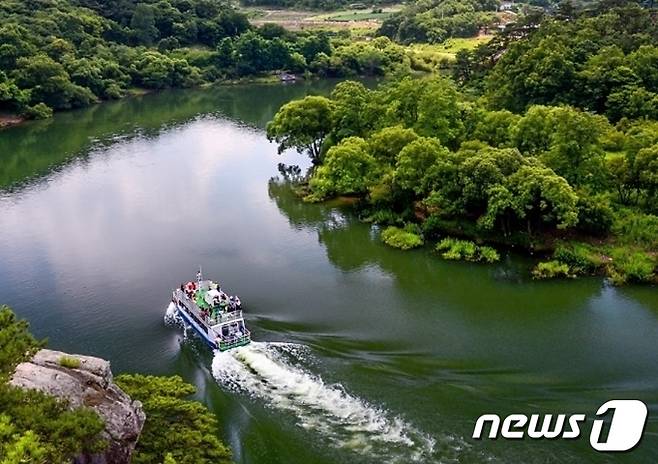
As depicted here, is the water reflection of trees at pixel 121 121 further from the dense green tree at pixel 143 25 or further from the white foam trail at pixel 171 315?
the white foam trail at pixel 171 315

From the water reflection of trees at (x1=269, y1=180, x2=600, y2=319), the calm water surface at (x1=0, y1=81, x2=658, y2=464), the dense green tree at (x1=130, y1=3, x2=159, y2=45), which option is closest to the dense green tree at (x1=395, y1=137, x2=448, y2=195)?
the water reflection of trees at (x1=269, y1=180, x2=600, y2=319)

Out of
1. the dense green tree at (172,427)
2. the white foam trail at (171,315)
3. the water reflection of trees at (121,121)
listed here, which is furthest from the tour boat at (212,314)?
the water reflection of trees at (121,121)

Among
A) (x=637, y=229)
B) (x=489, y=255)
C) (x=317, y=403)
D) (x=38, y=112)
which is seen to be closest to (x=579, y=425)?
(x=317, y=403)

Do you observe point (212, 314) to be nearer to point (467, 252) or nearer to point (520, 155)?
point (467, 252)

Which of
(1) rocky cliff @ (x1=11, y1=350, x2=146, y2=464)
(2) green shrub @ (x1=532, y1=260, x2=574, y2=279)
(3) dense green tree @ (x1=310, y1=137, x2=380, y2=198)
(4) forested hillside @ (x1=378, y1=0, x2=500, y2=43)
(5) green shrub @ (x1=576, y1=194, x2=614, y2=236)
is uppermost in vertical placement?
(4) forested hillside @ (x1=378, y1=0, x2=500, y2=43)

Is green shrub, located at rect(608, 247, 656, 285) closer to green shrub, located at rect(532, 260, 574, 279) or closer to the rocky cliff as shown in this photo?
green shrub, located at rect(532, 260, 574, 279)

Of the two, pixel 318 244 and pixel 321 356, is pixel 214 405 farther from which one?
pixel 318 244

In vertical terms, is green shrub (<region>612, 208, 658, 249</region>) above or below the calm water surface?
above

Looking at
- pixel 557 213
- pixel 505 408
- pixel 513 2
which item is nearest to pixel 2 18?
pixel 557 213
